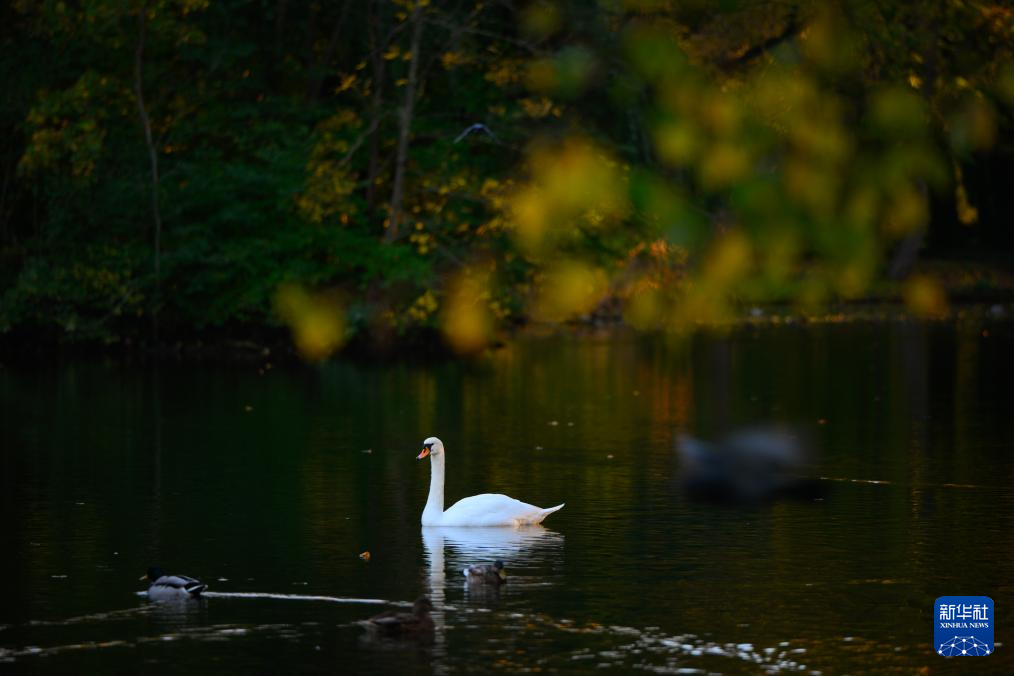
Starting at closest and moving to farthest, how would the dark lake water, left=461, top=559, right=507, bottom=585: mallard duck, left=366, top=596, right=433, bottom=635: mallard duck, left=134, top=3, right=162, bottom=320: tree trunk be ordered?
the dark lake water → left=366, top=596, right=433, bottom=635: mallard duck → left=461, top=559, right=507, bottom=585: mallard duck → left=134, top=3, right=162, bottom=320: tree trunk

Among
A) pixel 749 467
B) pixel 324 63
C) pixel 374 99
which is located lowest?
pixel 749 467

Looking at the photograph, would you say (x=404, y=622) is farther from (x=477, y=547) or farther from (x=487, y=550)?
(x=477, y=547)

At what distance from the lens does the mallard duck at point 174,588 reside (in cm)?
1345

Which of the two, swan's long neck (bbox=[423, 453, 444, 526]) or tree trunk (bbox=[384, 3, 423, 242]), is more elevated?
tree trunk (bbox=[384, 3, 423, 242])

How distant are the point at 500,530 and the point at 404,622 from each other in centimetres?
508

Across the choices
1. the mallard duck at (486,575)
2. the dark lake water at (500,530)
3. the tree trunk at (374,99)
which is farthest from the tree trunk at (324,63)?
the mallard duck at (486,575)

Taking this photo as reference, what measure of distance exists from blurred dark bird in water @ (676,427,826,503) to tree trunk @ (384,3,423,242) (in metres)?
16.5

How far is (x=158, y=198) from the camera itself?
42.6 metres

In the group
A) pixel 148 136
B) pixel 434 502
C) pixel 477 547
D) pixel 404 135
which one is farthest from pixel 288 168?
pixel 477 547

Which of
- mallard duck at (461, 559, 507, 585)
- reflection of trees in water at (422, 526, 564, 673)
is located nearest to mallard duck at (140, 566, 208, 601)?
reflection of trees in water at (422, 526, 564, 673)

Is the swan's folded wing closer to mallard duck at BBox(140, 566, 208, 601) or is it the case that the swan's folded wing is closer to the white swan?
the white swan

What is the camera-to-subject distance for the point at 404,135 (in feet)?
137

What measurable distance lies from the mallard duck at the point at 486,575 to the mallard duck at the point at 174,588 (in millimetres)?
1890

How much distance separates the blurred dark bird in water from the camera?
19.9 meters
